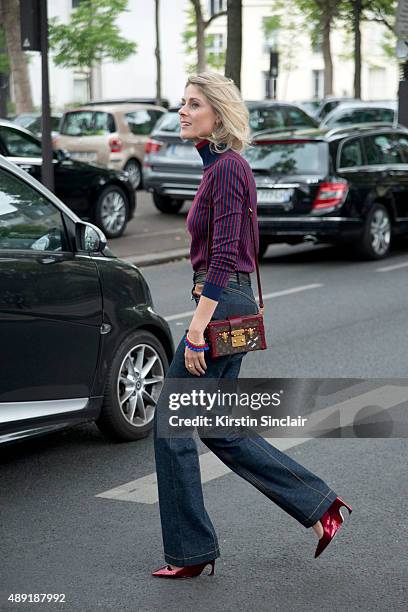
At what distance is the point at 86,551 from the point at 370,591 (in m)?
1.10

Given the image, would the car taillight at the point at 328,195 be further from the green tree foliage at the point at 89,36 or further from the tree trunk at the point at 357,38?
the green tree foliage at the point at 89,36

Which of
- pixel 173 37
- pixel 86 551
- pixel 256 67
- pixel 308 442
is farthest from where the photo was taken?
pixel 256 67

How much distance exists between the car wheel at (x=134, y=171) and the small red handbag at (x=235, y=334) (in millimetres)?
19839

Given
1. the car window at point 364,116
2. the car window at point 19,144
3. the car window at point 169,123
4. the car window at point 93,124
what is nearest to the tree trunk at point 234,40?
the car window at point 169,123

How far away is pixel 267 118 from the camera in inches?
886

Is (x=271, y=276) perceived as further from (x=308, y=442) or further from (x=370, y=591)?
(x=370, y=591)

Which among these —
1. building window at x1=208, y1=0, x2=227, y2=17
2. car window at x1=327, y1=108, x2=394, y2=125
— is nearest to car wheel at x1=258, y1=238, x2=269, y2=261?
car window at x1=327, y1=108, x2=394, y2=125

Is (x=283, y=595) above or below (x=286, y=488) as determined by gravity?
below

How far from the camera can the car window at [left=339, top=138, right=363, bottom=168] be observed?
47.7 ft

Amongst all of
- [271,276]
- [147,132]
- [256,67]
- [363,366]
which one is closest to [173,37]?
[256,67]

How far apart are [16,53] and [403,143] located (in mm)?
21847

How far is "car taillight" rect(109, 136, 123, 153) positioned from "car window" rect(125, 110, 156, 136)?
0.70 meters

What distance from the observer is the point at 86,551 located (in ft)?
15.1

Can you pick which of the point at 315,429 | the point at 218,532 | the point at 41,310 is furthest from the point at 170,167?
the point at 218,532
